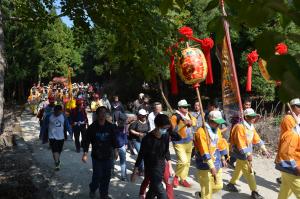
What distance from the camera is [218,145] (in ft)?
20.7

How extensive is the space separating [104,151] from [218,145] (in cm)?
196

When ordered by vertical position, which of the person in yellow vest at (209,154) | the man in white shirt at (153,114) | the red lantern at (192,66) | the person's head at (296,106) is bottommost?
the person in yellow vest at (209,154)

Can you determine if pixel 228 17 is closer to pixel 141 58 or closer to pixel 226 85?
pixel 141 58

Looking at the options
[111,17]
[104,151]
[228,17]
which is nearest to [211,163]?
[104,151]

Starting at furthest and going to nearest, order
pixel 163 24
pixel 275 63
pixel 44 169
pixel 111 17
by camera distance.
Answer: pixel 44 169 → pixel 111 17 → pixel 163 24 → pixel 275 63

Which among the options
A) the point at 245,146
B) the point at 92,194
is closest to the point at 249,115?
the point at 245,146

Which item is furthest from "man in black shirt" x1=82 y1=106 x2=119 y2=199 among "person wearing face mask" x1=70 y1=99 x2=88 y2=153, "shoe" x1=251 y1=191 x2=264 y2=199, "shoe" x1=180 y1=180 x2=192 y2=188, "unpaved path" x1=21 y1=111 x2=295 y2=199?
"person wearing face mask" x1=70 y1=99 x2=88 y2=153

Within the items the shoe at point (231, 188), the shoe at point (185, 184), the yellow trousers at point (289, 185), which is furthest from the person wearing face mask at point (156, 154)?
the shoe at point (231, 188)

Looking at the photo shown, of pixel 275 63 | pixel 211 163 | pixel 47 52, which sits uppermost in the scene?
pixel 47 52

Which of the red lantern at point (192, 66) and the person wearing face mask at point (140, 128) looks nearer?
the red lantern at point (192, 66)

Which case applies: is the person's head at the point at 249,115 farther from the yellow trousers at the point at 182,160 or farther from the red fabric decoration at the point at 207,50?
the yellow trousers at the point at 182,160

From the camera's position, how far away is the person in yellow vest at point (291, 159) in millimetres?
5445

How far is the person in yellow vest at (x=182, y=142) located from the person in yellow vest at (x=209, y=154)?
1.30 meters

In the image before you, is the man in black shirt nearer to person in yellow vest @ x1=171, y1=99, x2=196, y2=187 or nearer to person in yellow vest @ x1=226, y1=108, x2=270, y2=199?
person in yellow vest @ x1=171, y1=99, x2=196, y2=187
